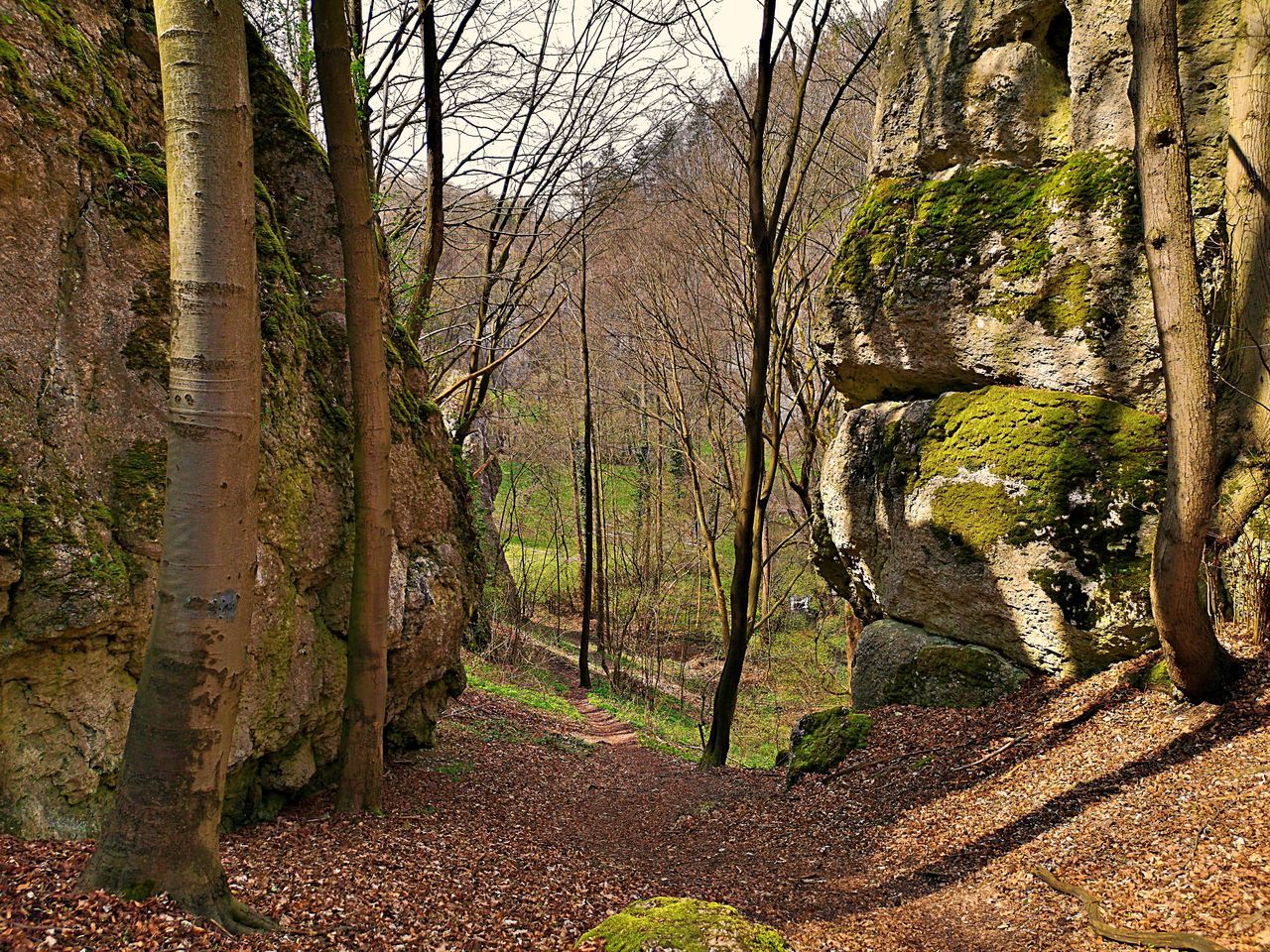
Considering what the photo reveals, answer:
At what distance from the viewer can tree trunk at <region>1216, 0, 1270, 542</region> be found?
537cm

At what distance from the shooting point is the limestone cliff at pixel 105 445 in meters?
3.33

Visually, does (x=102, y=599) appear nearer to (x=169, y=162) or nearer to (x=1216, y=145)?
(x=169, y=162)

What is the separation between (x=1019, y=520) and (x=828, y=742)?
281 centimetres

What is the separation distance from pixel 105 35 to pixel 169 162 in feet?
8.22

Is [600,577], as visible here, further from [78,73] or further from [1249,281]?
[78,73]

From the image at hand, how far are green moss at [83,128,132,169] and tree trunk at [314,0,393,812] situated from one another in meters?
1.04

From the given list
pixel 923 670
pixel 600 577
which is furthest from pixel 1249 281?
pixel 600 577

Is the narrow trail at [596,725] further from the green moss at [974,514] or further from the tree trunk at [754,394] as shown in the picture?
the green moss at [974,514]

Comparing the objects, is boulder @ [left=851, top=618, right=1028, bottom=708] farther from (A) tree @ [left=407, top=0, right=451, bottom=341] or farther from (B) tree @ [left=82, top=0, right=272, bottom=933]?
(B) tree @ [left=82, top=0, right=272, bottom=933]

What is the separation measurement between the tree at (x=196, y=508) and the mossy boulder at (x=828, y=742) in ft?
19.0

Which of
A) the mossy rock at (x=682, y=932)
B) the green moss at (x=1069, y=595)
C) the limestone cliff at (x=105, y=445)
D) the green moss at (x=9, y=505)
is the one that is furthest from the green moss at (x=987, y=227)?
the green moss at (x=9, y=505)

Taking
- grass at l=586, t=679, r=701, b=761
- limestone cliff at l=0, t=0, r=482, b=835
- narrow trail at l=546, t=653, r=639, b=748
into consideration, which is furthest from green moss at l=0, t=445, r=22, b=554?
grass at l=586, t=679, r=701, b=761

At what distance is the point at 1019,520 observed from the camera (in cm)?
675

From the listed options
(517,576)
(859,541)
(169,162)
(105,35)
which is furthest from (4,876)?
(517,576)
